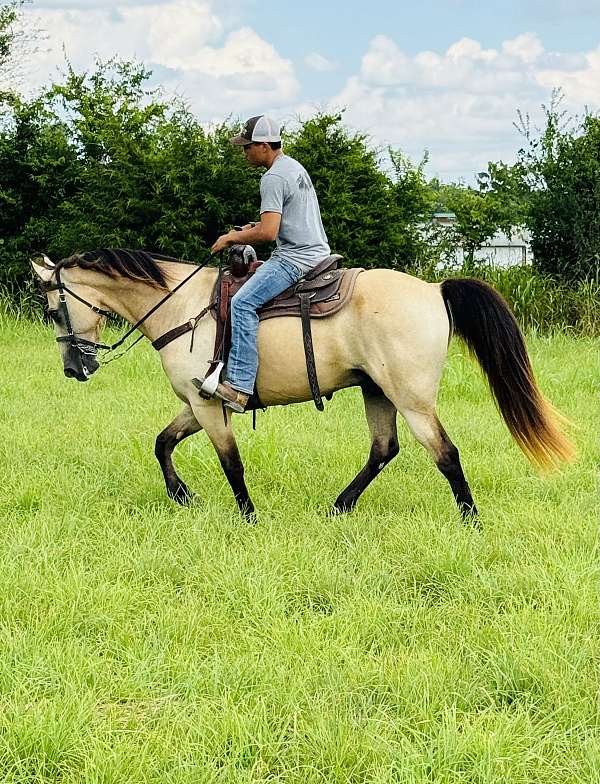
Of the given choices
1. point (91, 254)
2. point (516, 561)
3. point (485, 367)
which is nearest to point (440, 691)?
point (516, 561)

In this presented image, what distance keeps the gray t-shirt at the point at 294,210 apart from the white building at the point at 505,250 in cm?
901

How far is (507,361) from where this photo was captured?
552 centimetres

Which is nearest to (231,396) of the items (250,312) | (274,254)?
(250,312)

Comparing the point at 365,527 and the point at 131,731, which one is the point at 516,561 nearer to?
the point at 365,527

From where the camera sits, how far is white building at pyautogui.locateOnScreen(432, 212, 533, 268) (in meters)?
14.6

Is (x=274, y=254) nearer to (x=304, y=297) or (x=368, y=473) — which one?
(x=304, y=297)

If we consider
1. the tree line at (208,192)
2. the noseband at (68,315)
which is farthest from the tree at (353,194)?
the noseband at (68,315)

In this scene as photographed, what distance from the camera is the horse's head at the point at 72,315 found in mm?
5965

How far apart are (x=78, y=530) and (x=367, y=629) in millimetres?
2094

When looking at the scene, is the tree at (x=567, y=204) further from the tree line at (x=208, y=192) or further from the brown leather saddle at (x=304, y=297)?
the brown leather saddle at (x=304, y=297)

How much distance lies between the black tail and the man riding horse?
3.03ft

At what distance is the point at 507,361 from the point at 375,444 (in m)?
1.02

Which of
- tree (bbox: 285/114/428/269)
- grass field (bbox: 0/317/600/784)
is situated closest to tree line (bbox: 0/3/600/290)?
tree (bbox: 285/114/428/269)

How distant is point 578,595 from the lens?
421 centimetres
